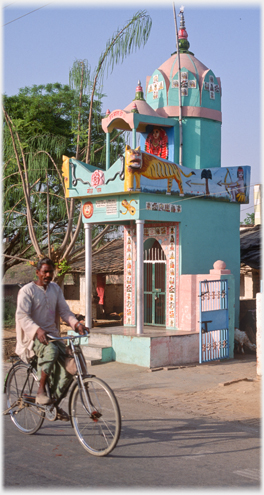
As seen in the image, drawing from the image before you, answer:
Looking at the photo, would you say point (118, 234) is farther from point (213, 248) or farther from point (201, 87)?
point (201, 87)

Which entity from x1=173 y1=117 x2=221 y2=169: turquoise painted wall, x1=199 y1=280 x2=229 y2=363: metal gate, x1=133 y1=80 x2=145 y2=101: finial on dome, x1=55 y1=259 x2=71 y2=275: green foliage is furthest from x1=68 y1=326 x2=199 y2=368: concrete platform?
x1=133 y1=80 x2=145 y2=101: finial on dome

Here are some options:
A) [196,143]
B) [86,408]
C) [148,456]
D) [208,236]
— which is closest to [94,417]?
[86,408]

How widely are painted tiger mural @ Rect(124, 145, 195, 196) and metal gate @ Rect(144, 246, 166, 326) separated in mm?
1932

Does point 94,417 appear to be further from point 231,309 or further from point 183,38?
point 183,38

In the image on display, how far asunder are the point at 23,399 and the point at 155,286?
834 cm

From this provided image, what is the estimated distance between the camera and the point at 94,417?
18.1 ft

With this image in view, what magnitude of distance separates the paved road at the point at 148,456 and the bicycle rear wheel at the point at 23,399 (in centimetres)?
13

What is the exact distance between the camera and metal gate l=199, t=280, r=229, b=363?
1221 centimetres

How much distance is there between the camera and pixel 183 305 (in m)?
13.3

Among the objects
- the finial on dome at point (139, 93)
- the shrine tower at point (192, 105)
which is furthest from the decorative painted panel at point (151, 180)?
the finial on dome at point (139, 93)

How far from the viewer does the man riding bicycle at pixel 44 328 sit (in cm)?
577

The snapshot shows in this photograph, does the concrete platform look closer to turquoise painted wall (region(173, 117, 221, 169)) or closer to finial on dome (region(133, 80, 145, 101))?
turquoise painted wall (region(173, 117, 221, 169))

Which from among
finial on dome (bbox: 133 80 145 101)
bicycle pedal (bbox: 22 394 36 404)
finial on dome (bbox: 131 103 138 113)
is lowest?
bicycle pedal (bbox: 22 394 36 404)

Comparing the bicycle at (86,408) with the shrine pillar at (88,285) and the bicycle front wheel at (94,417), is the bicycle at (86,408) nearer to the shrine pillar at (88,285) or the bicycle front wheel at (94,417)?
the bicycle front wheel at (94,417)
